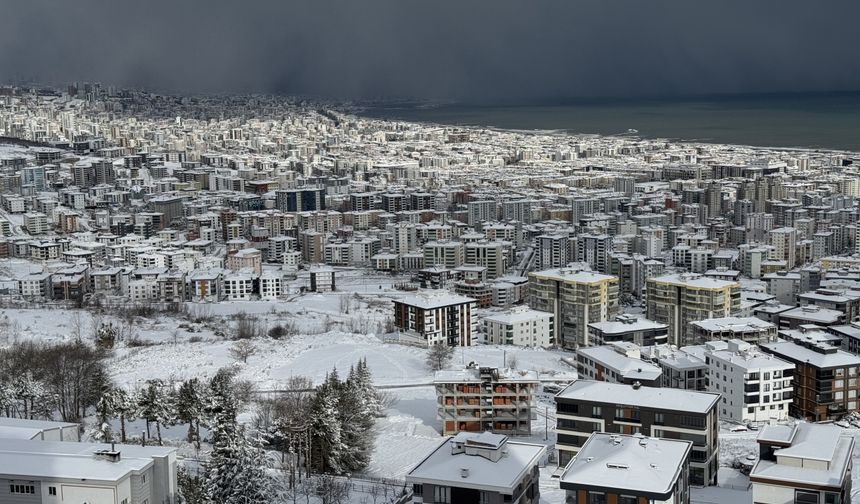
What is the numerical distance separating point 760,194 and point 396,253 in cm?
659

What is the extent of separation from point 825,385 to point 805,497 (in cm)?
269

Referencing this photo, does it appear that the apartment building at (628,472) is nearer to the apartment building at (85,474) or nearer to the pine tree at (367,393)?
the apartment building at (85,474)

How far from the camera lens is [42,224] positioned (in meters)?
15.9

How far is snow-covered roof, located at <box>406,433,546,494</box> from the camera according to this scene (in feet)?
11.7

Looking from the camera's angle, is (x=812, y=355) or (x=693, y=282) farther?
(x=693, y=282)

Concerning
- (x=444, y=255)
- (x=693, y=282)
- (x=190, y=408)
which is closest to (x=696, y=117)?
(x=444, y=255)

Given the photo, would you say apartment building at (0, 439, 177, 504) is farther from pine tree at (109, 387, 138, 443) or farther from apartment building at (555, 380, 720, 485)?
apartment building at (555, 380, 720, 485)

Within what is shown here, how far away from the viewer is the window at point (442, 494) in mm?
3604

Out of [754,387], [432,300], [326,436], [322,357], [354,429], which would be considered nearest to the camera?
[326,436]

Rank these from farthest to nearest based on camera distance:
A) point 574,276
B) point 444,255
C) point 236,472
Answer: point 444,255 < point 574,276 < point 236,472

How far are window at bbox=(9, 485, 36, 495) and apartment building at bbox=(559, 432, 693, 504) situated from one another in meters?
1.70

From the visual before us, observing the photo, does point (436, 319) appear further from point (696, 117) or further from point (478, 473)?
point (696, 117)

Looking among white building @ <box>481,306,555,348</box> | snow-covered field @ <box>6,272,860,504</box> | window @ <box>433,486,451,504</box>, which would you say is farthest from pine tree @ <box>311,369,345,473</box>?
white building @ <box>481,306,555,348</box>

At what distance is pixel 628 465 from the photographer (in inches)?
143
